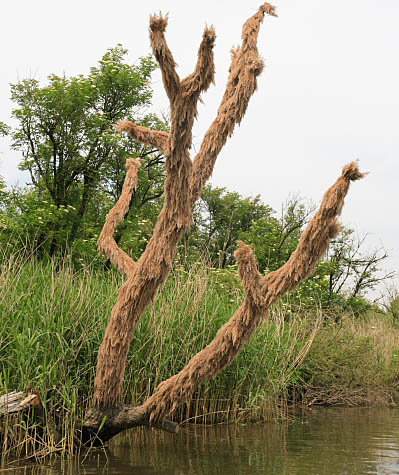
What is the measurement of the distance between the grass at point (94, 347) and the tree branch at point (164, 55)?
2670mm

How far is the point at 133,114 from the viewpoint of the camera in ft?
65.9

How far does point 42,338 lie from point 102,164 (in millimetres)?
13994

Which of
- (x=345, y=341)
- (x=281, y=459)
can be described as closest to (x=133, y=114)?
(x=345, y=341)

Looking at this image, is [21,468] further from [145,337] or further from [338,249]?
[338,249]

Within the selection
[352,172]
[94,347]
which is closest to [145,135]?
[352,172]

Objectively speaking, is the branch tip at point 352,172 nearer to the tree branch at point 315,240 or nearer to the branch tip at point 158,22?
the tree branch at point 315,240

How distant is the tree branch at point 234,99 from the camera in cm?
466

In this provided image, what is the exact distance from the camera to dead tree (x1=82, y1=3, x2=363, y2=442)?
4.13 m

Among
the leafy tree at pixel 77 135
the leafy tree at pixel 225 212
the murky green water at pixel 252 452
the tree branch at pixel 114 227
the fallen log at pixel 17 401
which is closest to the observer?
the fallen log at pixel 17 401

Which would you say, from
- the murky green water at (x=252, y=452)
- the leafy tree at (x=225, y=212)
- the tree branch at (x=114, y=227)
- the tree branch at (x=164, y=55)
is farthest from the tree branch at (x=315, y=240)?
the leafy tree at (x=225, y=212)

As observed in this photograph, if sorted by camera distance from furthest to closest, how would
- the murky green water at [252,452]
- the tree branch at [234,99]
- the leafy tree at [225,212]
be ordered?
the leafy tree at [225,212] → the murky green water at [252,452] → the tree branch at [234,99]

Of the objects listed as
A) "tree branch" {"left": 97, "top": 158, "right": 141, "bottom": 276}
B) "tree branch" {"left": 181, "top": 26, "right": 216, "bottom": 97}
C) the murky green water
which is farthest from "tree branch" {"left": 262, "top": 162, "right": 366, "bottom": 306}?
"tree branch" {"left": 97, "top": 158, "right": 141, "bottom": 276}

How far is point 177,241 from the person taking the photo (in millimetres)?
4660

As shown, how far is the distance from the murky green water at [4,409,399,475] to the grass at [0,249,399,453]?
33cm
